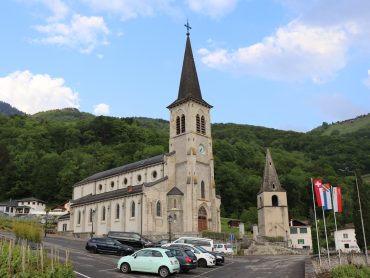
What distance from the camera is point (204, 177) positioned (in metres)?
59.5

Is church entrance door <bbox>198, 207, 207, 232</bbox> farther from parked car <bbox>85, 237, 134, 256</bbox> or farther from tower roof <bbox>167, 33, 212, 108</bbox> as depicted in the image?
A: parked car <bbox>85, 237, 134, 256</bbox>

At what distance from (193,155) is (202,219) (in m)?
9.45

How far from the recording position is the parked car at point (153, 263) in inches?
865

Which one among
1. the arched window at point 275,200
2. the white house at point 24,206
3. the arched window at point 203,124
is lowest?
the arched window at point 275,200

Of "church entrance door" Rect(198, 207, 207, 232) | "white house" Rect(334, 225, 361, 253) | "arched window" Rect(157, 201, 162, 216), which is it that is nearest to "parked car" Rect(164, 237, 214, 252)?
"church entrance door" Rect(198, 207, 207, 232)

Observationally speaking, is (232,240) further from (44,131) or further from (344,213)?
(44,131)

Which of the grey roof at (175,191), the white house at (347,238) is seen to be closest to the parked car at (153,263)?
the grey roof at (175,191)

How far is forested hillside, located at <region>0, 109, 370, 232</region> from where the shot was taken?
111 m

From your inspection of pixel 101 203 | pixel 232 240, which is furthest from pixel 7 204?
pixel 232 240

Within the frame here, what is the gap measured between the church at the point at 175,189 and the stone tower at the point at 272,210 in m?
9.54

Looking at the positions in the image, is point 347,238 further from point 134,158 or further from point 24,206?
point 24,206

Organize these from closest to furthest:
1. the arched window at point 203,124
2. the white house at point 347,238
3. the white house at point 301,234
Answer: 1. the arched window at point 203,124
2. the white house at point 301,234
3. the white house at point 347,238

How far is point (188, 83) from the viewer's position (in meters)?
64.2

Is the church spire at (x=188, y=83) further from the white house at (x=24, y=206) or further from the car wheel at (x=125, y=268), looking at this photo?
the white house at (x=24, y=206)
